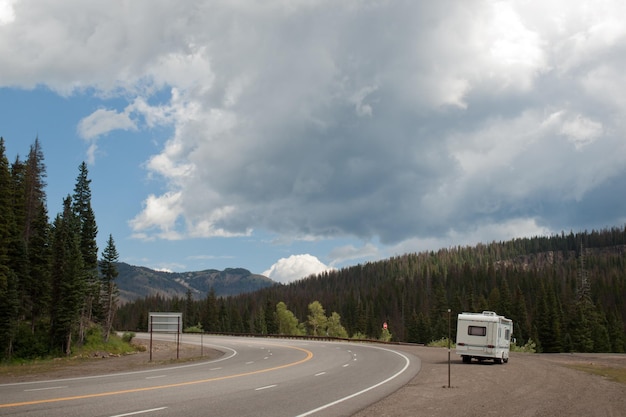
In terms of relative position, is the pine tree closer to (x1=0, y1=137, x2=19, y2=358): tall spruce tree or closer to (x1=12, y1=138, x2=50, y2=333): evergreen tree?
(x1=12, y1=138, x2=50, y2=333): evergreen tree

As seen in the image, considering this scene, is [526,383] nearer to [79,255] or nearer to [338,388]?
[338,388]

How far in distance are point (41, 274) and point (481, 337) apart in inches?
2052

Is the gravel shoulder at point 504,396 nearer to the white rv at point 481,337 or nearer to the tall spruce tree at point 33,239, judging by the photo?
the white rv at point 481,337

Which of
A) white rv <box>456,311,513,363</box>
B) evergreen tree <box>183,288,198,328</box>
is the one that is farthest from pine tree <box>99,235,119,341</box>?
evergreen tree <box>183,288,198,328</box>

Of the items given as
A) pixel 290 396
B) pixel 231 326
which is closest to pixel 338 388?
pixel 290 396

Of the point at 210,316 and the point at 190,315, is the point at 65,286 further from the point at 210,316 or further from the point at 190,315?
the point at 190,315

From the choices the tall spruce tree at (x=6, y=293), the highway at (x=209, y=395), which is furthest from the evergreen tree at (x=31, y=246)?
the highway at (x=209, y=395)

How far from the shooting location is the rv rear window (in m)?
33.2

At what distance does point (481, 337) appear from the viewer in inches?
1307

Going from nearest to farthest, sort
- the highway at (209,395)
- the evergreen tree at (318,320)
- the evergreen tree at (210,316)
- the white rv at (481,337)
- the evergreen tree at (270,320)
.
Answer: the highway at (209,395) → the white rv at (481,337) → the evergreen tree at (318,320) → the evergreen tree at (270,320) → the evergreen tree at (210,316)

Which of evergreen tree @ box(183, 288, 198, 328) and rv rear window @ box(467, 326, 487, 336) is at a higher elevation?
rv rear window @ box(467, 326, 487, 336)

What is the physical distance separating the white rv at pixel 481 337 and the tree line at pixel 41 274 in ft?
127

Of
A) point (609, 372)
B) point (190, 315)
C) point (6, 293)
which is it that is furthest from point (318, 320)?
point (609, 372)

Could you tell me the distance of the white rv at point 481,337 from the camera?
108 feet
